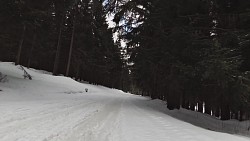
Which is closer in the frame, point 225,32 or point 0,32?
point 225,32

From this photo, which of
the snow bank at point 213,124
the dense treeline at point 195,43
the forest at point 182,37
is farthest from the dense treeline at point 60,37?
the snow bank at point 213,124

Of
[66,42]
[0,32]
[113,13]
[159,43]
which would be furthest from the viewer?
[66,42]

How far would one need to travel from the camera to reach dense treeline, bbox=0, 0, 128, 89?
65.0 ft

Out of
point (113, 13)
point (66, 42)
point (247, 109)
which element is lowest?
point (247, 109)

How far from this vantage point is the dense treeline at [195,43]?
44.8ft

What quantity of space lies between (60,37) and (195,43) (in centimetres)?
3145

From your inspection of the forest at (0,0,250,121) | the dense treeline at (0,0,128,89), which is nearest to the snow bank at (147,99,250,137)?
the forest at (0,0,250,121)

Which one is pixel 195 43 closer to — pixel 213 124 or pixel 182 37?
pixel 182 37

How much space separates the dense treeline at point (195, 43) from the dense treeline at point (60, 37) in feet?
7.85

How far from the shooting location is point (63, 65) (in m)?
57.2

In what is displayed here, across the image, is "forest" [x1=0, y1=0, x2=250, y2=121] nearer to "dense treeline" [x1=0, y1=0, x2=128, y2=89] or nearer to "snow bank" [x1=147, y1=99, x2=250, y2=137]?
"dense treeline" [x1=0, y1=0, x2=128, y2=89]

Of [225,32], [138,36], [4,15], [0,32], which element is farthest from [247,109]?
[0,32]

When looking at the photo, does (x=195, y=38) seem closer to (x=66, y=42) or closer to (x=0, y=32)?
(x=0, y=32)

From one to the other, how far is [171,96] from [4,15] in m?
11.9
